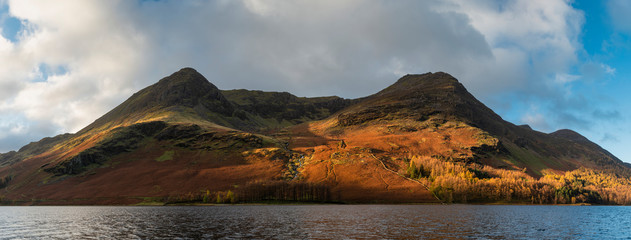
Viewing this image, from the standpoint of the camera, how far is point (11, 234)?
60000mm

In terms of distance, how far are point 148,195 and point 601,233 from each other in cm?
19854

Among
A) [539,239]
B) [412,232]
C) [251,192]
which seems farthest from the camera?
[251,192]

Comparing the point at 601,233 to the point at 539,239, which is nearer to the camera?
the point at 539,239

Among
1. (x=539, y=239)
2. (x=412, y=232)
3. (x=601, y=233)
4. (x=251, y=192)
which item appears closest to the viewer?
(x=539, y=239)

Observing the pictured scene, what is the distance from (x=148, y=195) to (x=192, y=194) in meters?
25.6

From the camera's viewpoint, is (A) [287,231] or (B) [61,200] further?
(B) [61,200]

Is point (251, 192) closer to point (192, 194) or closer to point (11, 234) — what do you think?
point (192, 194)

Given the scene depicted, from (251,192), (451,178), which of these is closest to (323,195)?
(251,192)

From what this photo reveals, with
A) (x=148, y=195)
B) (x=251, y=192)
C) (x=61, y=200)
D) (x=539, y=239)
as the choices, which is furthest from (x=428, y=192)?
(x=61, y=200)

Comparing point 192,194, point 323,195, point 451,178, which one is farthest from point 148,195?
point 451,178

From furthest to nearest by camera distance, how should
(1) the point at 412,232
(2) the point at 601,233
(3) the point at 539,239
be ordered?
1. (2) the point at 601,233
2. (1) the point at 412,232
3. (3) the point at 539,239

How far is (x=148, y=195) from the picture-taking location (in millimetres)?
194875

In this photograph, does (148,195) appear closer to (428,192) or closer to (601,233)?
(428,192)

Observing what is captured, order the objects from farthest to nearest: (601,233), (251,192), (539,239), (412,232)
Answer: (251,192)
(601,233)
(412,232)
(539,239)
